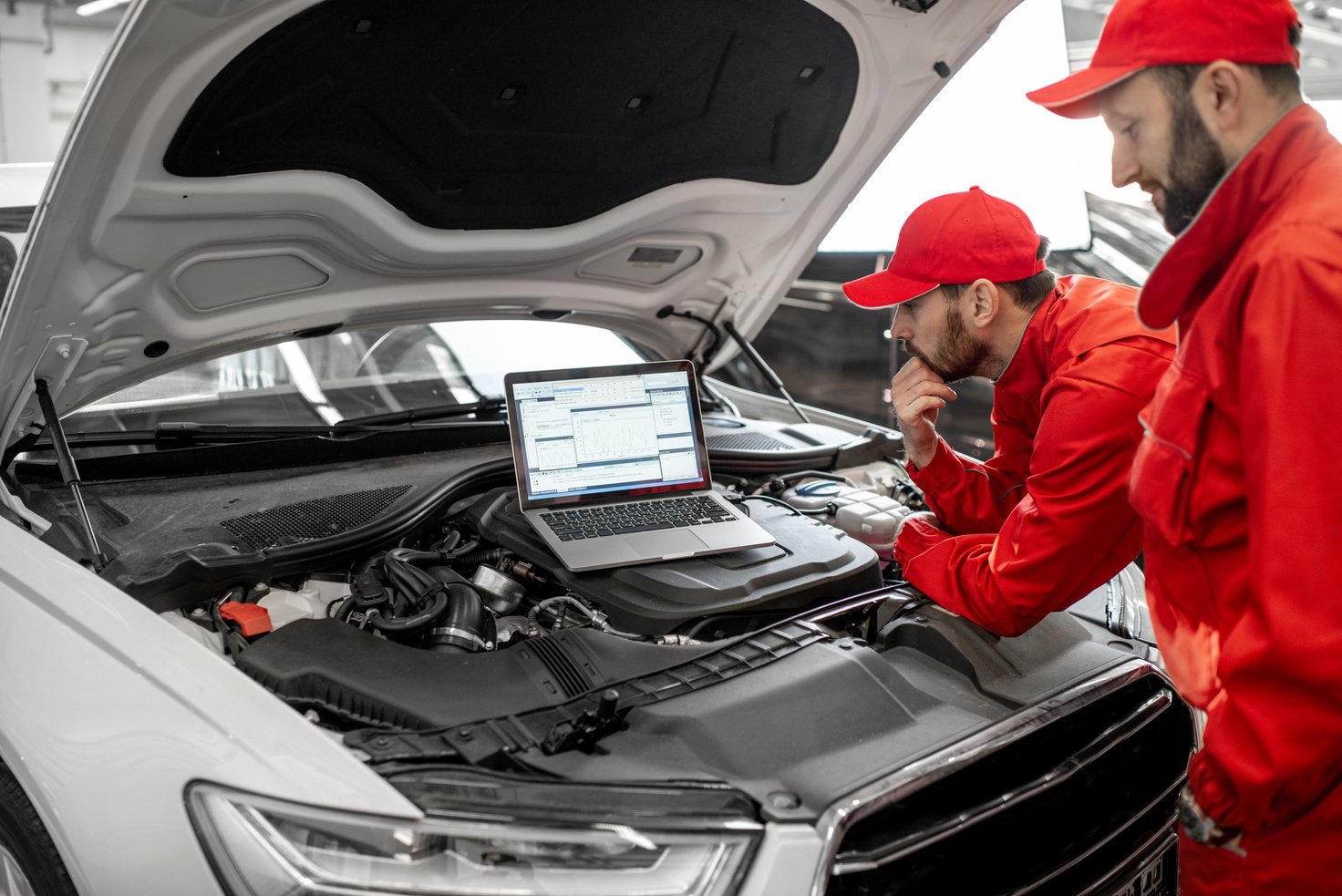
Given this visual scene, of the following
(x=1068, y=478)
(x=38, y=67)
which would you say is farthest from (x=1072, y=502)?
(x=38, y=67)

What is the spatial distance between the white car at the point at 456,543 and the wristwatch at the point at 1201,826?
279 mm

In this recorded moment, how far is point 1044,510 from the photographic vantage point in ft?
5.52

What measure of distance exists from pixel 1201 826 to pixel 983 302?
0.99 meters

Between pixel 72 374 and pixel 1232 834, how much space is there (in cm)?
199

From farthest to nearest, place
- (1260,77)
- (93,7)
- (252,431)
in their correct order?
(93,7) < (252,431) < (1260,77)

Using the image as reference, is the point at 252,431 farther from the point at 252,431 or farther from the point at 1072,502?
the point at 1072,502

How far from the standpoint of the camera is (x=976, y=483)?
2152mm

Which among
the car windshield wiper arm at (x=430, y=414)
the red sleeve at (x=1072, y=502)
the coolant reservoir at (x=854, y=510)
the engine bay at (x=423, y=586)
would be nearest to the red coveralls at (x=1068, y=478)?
the red sleeve at (x=1072, y=502)

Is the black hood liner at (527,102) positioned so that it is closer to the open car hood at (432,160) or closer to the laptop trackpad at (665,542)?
the open car hood at (432,160)

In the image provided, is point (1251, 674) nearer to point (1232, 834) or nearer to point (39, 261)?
point (1232, 834)

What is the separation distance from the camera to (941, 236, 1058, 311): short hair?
1902mm

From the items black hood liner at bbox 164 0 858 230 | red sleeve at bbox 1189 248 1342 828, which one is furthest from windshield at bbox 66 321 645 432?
red sleeve at bbox 1189 248 1342 828

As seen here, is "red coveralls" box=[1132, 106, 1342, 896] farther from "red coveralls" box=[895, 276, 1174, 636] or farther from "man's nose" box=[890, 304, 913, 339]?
"man's nose" box=[890, 304, 913, 339]

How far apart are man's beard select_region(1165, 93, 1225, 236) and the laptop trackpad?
1054mm
